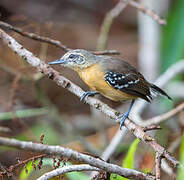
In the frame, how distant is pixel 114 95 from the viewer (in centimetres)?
380

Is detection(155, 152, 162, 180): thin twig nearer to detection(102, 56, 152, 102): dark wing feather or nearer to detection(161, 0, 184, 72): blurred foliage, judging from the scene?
detection(102, 56, 152, 102): dark wing feather

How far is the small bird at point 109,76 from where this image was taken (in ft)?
12.5

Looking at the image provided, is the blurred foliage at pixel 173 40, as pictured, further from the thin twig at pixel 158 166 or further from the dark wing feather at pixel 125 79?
the thin twig at pixel 158 166

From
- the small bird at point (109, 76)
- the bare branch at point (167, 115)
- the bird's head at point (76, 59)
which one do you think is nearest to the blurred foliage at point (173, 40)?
the bare branch at point (167, 115)

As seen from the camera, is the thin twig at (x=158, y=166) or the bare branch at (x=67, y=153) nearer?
the bare branch at (x=67, y=153)

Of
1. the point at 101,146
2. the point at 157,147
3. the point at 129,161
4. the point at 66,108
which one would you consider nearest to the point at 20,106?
the point at 66,108

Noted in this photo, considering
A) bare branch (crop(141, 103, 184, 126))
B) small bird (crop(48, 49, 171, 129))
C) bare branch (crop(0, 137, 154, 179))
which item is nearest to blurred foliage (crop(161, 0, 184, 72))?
bare branch (crop(141, 103, 184, 126))

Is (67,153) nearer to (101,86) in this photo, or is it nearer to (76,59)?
(101,86)

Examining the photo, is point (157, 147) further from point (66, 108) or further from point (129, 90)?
point (66, 108)

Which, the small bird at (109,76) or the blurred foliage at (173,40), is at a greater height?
the blurred foliage at (173,40)

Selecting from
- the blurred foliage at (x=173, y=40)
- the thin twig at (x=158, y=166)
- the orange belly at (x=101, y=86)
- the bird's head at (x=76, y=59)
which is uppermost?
the blurred foliage at (x=173, y=40)

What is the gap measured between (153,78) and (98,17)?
3.77 m

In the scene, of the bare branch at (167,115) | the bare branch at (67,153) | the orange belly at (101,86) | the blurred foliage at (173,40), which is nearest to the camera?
the bare branch at (67,153)

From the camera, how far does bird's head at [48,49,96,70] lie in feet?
12.7
